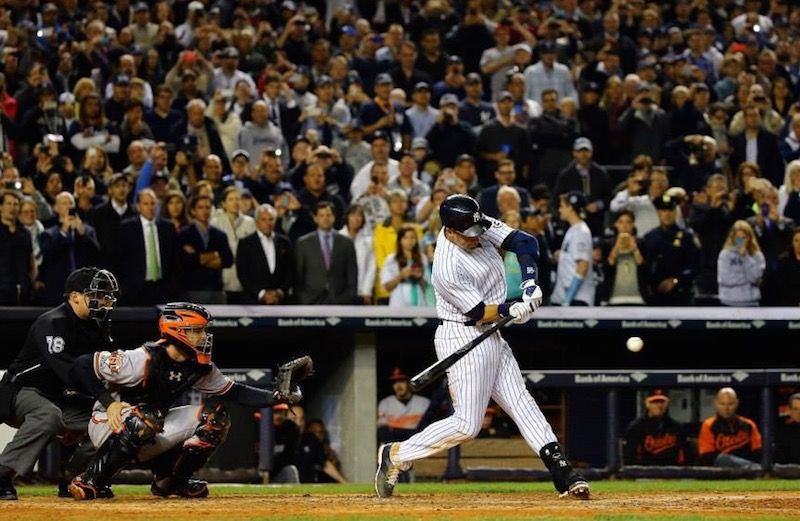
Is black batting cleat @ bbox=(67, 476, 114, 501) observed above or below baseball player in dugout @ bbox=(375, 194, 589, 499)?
below

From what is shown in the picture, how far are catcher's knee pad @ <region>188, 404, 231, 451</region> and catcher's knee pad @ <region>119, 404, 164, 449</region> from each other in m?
0.23

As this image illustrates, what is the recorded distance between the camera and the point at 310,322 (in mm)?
12336

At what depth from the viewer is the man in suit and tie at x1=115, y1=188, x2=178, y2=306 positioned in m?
12.3

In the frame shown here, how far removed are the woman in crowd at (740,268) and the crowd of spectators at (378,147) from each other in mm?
20

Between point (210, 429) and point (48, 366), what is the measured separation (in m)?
1.05

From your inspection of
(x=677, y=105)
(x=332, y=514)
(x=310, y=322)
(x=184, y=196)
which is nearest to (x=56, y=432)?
(x=332, y=514)

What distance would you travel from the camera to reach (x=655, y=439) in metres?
12.1

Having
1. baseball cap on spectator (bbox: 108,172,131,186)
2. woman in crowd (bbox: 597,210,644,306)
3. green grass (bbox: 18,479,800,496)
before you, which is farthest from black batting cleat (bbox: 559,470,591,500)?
baseball cap on spectator (bbox: 108,172,131,186)

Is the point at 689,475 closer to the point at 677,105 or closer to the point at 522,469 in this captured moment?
the point at 522,469

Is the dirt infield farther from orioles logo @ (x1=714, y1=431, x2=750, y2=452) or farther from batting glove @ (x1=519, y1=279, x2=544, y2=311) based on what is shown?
orioles logo @ (x1=714, y1=431, x2=750, y2=452)

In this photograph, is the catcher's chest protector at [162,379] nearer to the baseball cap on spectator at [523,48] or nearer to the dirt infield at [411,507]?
the dirt infield at [411,507]

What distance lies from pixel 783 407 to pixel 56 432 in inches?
245

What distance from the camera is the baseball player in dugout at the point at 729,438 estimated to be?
12109 mm

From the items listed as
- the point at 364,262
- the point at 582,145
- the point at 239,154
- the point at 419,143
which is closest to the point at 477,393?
the point at 364,262
